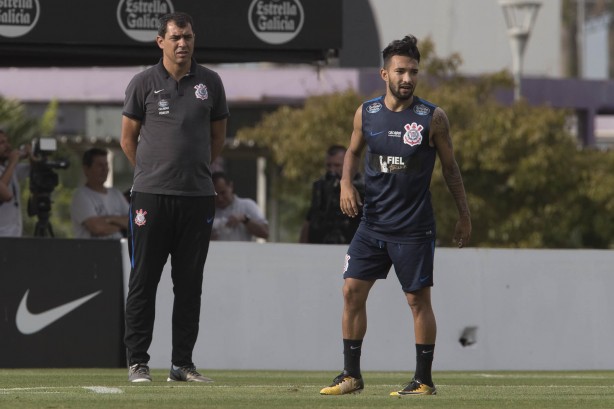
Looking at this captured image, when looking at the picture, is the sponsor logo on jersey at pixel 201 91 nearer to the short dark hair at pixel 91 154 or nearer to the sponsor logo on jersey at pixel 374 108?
the sponsor logo on jersey at pixel 374 108

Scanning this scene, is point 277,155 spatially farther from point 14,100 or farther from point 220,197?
point 220,197

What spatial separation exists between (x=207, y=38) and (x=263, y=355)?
265 cm

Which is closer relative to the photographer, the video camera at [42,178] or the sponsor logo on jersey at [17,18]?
the sponsor logo on jersey at [17,18]

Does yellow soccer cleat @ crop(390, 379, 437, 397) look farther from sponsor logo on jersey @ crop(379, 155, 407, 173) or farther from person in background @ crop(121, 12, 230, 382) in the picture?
person in background @ crop(121, 12, 230, 382)

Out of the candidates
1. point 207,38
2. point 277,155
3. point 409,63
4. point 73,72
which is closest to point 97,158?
point 207,38

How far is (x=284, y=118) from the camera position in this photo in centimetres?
3055

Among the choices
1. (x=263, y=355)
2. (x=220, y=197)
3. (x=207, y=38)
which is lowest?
(x=263, y=355)

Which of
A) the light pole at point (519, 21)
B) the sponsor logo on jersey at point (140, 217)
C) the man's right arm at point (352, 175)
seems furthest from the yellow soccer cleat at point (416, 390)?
the light pole at point (519, 21)

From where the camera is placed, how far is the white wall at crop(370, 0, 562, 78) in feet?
148

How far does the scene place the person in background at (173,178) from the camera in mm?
9070

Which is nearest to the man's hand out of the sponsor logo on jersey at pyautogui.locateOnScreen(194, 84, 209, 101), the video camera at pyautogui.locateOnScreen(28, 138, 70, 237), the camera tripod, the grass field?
the grass field

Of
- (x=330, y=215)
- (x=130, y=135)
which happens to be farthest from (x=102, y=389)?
(x=330, y=215)

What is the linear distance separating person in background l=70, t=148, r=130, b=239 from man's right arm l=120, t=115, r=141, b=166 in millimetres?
4144

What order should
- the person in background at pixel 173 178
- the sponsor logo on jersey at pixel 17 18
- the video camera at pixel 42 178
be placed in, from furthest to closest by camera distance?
the video camera at pixel 42 178, the sponsor logo on jersey at pixel 17 18, the person in background at pixel 173 178
